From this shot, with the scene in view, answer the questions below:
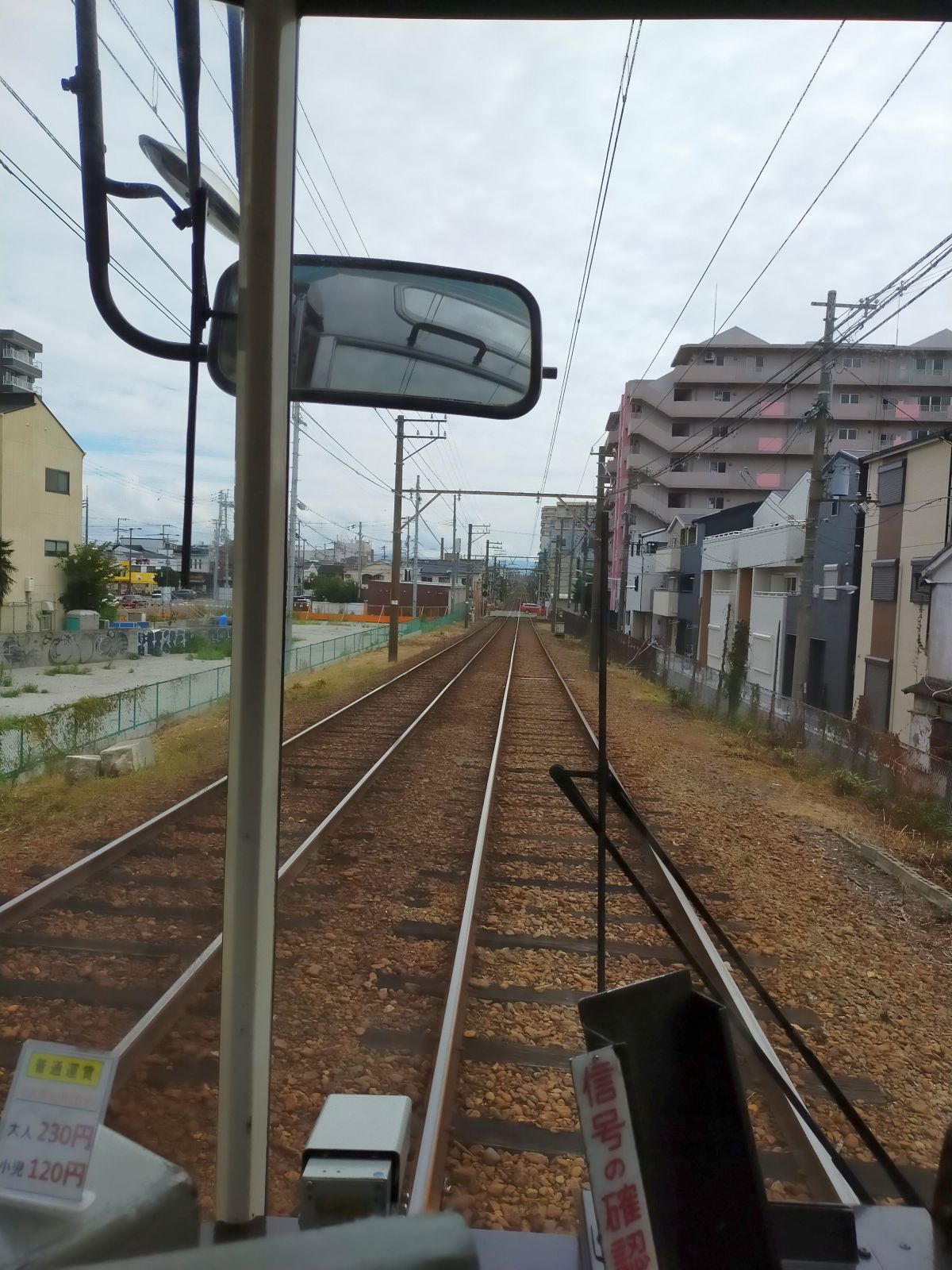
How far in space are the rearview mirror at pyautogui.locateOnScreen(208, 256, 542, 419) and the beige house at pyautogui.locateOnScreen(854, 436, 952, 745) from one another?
588 cm

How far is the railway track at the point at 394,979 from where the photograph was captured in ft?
7.66

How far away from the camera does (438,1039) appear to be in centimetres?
299

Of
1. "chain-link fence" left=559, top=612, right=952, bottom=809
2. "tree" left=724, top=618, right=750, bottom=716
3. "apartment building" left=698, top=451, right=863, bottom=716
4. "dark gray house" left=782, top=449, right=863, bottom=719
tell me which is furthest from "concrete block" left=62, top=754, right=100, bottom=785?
"dark gray house" left=782, top=449, right=863, bottom=719

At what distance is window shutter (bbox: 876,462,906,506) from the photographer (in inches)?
319

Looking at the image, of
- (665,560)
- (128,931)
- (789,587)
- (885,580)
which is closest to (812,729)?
(885,580)

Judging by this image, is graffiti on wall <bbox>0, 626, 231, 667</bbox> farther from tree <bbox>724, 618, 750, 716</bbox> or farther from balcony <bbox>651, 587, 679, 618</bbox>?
tree <bbox>724, 618, 750, 716</bbox>

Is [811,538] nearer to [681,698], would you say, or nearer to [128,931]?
[681,698]

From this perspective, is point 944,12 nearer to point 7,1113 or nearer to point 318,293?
point 318,293

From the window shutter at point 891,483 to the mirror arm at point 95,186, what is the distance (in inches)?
306

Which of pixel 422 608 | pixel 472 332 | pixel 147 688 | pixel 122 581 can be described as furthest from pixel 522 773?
pixel 422 608

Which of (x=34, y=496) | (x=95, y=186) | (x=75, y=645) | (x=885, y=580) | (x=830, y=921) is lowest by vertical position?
(x=830, y=921)

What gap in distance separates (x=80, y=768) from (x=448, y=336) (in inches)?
210

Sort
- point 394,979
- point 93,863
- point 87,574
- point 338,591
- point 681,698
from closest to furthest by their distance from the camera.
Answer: point 87,574 → point 394,979 → point 93,863 → point 338,591 → point 681,698

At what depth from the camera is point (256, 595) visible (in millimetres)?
1194
